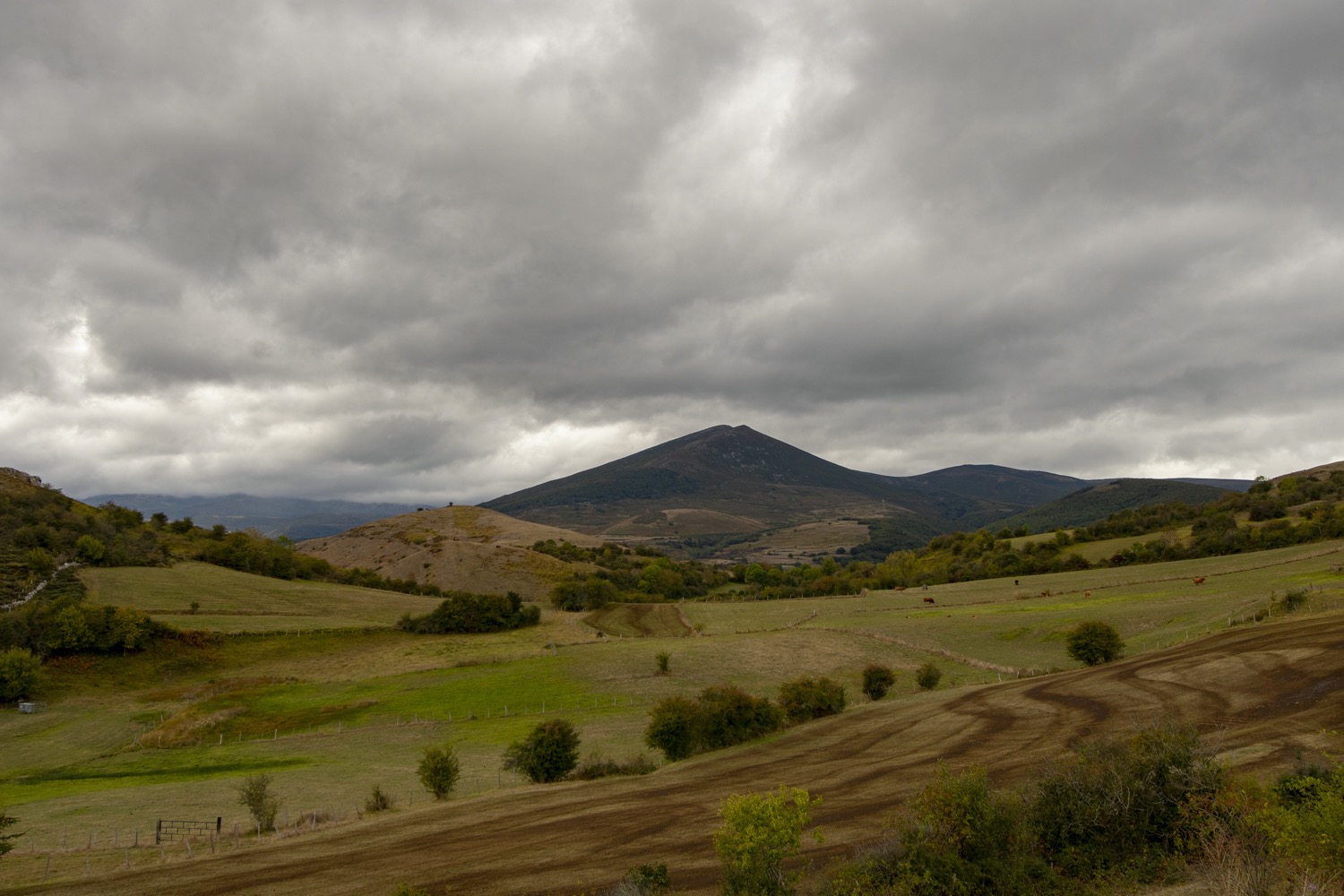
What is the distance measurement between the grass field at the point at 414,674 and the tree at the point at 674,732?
7145 mm

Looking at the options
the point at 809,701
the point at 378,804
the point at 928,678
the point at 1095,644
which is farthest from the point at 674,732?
the point at 1095,644

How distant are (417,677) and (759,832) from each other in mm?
69357

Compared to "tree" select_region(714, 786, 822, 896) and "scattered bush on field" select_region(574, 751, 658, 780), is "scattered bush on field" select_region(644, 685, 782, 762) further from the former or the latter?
"tree" select_region(714, 786, 822, 896)

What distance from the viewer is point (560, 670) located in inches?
2950

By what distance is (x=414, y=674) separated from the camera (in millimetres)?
76750

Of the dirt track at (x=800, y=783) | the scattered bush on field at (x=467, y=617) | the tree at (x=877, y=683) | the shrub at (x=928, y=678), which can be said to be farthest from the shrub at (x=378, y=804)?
the scattered bush on field at (x=467, y=617)

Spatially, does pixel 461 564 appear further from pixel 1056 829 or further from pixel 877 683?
pixel 1056 829

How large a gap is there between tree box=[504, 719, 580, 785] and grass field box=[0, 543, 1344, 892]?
1.55 metres

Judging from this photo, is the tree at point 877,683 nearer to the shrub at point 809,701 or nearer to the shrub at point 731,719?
the shrub at point 809,701

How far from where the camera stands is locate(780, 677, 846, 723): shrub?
45906mm

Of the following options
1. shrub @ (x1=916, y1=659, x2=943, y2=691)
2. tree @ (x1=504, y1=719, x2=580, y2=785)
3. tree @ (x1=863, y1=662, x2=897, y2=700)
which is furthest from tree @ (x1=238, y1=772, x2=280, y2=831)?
shrub @ (x1=916, y1=659, x2=943, y2=691)

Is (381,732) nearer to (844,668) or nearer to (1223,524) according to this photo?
(844,668)

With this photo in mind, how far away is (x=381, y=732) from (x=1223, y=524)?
139 metres

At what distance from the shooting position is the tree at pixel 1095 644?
1999 inches
